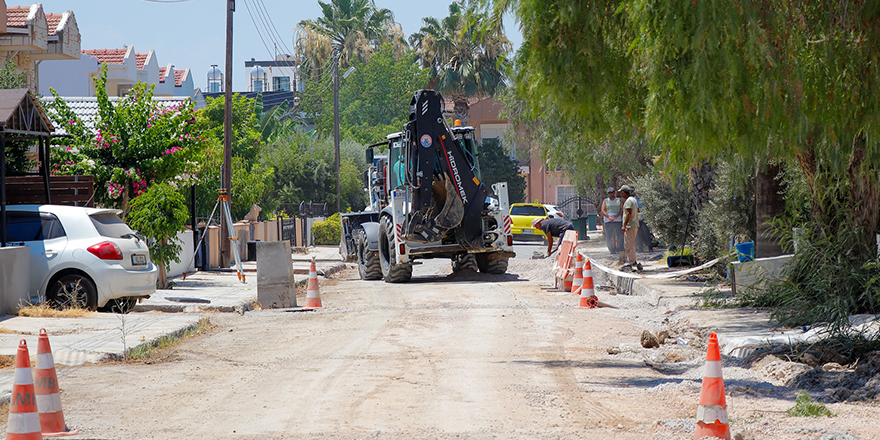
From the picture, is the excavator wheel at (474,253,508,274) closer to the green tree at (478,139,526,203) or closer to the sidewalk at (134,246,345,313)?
the sidewalk at (134,246,345,313)

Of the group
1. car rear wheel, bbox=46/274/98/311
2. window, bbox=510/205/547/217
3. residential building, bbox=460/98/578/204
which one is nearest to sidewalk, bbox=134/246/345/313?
car rear wheel, bbox=46/274/98/311

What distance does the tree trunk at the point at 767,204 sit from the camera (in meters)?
14.1

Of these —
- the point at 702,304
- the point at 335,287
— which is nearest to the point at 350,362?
the point at 702,304

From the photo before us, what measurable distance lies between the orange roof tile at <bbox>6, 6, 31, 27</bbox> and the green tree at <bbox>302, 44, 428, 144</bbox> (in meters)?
35.2

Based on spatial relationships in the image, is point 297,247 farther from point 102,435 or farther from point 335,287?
point 102,435

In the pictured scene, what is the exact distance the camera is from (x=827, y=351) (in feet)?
26.7

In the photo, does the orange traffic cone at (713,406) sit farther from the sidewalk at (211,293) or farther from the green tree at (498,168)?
the green tree at (498,168)

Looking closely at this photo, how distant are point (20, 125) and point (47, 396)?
31.2 feet

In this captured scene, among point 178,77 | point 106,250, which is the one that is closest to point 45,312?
point 106,250

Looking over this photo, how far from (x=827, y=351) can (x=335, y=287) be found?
12.6 meters

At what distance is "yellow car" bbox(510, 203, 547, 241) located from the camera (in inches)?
1455

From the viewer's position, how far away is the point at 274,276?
1471 centimetres

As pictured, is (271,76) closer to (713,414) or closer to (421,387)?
(421,387)

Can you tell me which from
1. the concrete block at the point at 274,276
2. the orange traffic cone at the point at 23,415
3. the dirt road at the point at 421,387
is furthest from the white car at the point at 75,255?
the orange traffic cone at the point at 23,415
